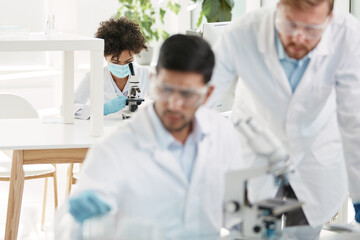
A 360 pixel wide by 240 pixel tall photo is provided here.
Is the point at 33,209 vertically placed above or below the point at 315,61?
below

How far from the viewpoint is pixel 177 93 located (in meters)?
1.44

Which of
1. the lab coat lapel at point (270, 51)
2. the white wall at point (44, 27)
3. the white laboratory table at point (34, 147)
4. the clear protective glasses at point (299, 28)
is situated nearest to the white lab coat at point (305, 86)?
the lab coat lapel at point (270, 51)

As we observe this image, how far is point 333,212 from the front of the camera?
85.3 inches

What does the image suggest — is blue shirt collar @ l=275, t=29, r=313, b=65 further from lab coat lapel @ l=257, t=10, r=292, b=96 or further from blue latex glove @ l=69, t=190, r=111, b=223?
blue latex glove @ l=69, t=190, r=111, b=223

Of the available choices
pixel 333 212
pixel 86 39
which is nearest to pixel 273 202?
pixel 333 212

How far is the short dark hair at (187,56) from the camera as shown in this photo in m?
1.46

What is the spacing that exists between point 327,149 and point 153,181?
84 centimetres

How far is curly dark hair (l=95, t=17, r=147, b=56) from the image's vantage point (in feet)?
12.0

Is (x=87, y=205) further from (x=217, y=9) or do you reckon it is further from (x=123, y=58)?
(x=217, y=9)

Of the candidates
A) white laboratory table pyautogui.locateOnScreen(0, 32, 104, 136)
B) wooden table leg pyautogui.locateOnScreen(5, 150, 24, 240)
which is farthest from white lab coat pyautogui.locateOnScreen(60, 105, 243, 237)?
wooden table leg pyautogui.locateOnScreen(5, 150, 24, 240)

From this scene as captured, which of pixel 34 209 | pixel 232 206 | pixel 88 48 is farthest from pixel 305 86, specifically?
pixel 34 209

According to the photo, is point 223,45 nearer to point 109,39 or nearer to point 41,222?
point 109,39

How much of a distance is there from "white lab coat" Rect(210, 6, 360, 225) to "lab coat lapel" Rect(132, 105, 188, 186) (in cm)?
51

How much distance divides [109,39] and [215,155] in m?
2.22
